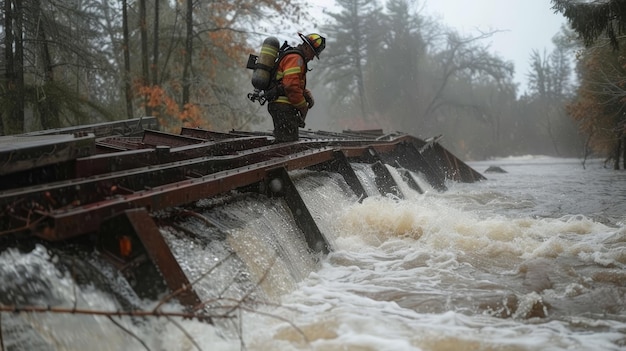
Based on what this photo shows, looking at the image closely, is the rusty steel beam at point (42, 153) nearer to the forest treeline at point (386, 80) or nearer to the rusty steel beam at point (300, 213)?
the rusty steel beam at point (300, 213)

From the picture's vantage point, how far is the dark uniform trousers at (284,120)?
322 inches

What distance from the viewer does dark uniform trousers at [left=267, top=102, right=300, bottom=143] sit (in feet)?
26.8

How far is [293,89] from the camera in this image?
7789 millimetres

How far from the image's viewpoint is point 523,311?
4102 millimetres

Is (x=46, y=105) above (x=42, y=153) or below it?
above

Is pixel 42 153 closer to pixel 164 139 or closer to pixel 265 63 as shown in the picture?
pixel 164 139

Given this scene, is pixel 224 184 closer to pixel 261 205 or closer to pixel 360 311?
pixel 261 205

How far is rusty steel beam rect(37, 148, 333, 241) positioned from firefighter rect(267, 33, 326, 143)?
6.78 feet

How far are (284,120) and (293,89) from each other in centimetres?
60

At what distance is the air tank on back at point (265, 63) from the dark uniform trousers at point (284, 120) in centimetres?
40

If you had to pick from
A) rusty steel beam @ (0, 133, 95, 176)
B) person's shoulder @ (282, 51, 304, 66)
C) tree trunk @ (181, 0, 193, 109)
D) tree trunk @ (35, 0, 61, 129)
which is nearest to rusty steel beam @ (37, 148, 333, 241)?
rusty steel beam @ (0, 133, 95, 176)

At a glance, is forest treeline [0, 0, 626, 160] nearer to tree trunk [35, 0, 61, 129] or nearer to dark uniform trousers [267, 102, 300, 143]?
tree trunk [35, 0, 61, 129]

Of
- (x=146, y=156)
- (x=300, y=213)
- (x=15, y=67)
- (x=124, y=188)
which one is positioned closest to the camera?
(x=124, y=188)

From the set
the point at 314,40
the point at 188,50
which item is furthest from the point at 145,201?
the point at 188,50
